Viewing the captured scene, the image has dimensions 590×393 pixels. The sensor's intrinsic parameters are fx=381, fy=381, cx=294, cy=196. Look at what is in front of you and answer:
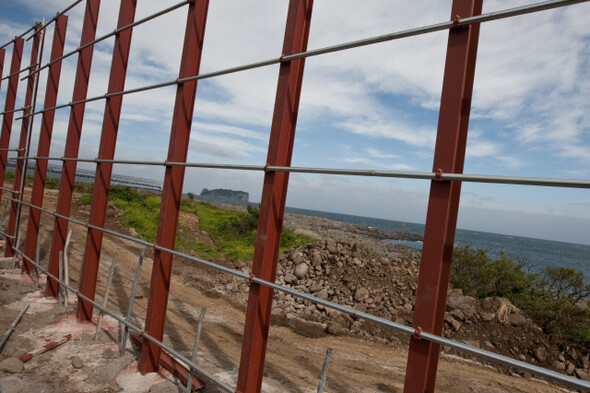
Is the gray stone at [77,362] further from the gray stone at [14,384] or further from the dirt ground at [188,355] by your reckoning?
the gray stone at [14,384]

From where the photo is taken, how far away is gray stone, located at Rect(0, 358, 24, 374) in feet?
12.7

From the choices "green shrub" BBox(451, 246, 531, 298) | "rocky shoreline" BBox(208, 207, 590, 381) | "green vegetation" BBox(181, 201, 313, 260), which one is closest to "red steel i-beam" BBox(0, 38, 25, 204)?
"rocky shoreline" BBox(208, 207, 590, 381)

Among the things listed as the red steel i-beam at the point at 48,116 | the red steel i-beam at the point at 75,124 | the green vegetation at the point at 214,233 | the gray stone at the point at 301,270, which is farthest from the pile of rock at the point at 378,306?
the red steel i-beam at the point at 48,116

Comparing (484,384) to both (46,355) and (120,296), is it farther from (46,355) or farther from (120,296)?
(120,296)

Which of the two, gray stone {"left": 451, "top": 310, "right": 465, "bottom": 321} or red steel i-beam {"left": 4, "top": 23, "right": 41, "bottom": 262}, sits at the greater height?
red steel i-beam {"left": 4, "top": 23, "right": 41, "bottom": 262}

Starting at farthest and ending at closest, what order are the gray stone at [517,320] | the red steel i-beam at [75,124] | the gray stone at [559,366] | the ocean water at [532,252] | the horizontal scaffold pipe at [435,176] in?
the ocean water at [532,252]
the gray stone at [517,320]
the gray stone at [559,366]
the red steel i-beam at [75,124]
the horizontal scaffold pipe at [435,176]

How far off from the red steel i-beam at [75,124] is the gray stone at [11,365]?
2161 mm

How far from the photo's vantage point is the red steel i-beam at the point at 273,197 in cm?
295

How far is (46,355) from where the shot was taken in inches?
169

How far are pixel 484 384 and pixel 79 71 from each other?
307 inches

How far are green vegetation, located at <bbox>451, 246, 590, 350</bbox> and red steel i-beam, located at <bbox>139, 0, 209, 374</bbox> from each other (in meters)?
7.88

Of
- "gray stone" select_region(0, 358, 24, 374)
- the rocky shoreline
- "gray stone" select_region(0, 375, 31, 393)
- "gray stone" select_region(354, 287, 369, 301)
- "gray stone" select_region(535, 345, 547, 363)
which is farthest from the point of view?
"gray stone" select_region(354, 287, 369, 301)

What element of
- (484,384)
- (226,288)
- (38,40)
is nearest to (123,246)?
(226,288)

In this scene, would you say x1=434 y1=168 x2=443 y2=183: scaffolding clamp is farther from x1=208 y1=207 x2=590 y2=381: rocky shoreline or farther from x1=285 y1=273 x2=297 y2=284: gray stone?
x1=285 y1=273 x2=297 y2=284: gray stone
